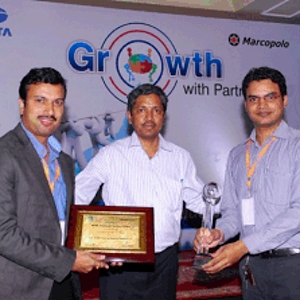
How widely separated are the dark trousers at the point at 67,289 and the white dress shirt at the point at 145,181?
750 millimetres

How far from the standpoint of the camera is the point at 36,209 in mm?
2617

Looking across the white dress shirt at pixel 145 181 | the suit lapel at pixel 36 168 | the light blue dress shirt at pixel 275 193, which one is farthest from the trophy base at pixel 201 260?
the suit lapel at pixel 36 168

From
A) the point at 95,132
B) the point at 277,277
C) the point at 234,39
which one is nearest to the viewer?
the point at 277,277

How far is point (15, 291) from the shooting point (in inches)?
101

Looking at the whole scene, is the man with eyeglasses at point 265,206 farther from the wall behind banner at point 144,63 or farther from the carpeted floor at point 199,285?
the wall behind banner at point 144,63

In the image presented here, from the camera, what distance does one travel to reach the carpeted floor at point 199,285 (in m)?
5.16

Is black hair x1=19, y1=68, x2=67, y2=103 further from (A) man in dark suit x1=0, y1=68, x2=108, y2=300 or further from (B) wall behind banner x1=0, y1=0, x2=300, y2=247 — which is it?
(B) wall behind banner x1=0, y1=0, x2=300, y2=247

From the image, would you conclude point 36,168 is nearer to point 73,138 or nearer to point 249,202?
point 249,202

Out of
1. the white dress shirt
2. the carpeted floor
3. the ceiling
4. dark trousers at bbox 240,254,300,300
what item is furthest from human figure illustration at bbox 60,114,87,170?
dark trousers at bbox 240,254,300,300

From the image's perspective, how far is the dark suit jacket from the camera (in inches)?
100

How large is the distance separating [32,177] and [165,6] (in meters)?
4.65

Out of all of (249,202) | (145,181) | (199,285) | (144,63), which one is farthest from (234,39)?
(249,202)

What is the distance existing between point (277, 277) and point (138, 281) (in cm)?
95

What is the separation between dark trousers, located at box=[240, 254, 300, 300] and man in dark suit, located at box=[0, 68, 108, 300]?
930mm
